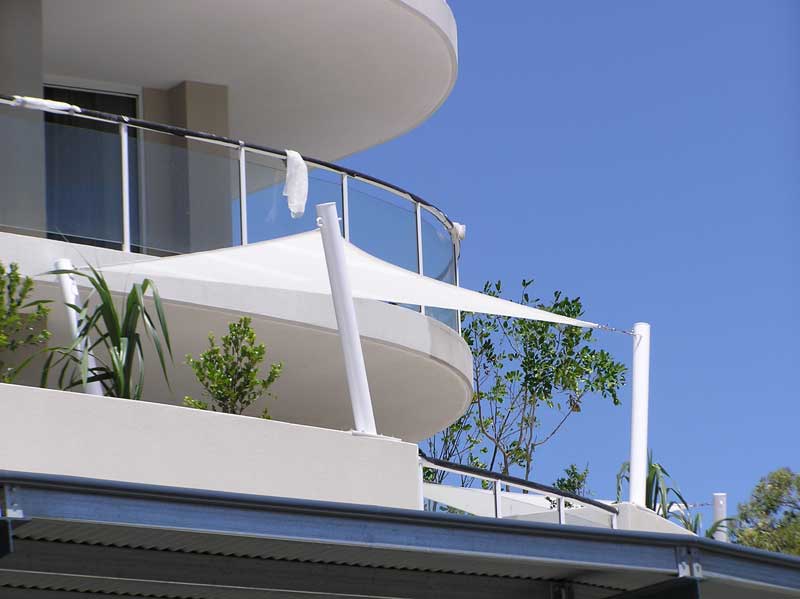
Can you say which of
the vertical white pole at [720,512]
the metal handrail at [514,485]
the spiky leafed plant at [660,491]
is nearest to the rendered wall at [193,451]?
the metal handrail at [514,485]

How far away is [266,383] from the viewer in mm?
12250

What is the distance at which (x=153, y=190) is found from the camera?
1335 centimetres

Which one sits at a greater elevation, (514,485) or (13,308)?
(13,308)

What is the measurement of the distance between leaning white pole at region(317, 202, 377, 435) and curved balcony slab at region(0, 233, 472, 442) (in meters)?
1.76

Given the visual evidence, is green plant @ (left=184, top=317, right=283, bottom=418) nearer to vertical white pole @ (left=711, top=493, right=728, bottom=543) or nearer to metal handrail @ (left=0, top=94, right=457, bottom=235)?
metal handrail @ (left=0, top=94, right=457, bottom=235)

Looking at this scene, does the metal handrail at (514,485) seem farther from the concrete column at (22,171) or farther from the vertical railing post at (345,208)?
the concrete column at (22,171)

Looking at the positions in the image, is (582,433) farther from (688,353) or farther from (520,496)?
(688,353)

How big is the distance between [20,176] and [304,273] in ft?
8.16

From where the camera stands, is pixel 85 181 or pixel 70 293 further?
pixel 85 181

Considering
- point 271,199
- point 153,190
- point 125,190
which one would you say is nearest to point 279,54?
point 271,199

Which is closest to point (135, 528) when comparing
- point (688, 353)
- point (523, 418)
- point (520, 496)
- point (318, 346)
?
point (318, 346)

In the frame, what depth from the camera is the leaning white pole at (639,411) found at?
14.8m

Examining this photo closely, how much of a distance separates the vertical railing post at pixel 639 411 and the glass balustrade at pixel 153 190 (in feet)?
8.38

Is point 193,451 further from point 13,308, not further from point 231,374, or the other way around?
point 231,374
